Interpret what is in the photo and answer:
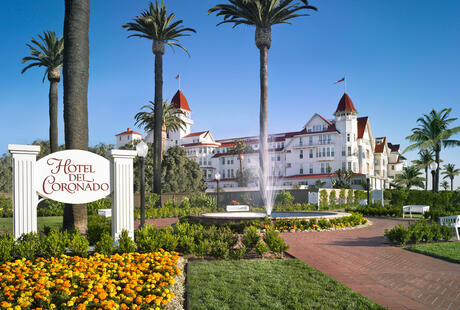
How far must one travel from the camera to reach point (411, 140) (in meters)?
37.5

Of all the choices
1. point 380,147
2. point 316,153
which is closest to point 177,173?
point 316,153

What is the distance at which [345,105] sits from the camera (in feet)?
190

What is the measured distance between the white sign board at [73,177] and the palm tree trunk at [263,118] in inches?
679

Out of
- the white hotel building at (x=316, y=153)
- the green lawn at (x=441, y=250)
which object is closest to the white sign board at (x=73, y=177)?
the green lawn at (x=441, y=250)

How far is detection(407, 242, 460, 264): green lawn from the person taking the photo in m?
9.14

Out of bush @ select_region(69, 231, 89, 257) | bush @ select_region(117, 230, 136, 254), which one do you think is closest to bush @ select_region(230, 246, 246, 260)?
bush @ select_region(117, 230, 136, 254)

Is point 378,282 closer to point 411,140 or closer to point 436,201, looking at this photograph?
point 436,201

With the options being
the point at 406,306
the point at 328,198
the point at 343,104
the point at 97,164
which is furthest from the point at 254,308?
the point at 343,104

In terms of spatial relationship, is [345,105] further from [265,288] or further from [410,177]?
[265,288]

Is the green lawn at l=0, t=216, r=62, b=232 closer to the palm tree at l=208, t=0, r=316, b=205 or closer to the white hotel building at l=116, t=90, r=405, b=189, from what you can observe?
the palm tree at l=208, t=0, r=316, b=205

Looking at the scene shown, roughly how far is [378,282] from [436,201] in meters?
23.6

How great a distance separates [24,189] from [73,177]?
1.07 meters

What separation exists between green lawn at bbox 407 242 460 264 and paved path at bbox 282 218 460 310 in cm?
31

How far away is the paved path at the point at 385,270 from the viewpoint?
588cm
